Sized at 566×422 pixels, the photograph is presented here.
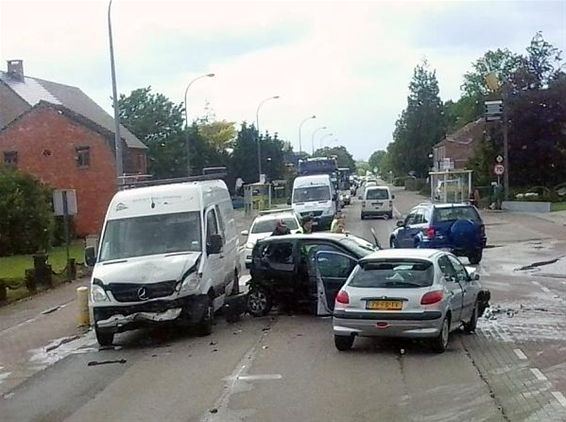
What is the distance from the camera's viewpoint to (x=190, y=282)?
1652 cm

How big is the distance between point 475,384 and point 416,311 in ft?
7.31

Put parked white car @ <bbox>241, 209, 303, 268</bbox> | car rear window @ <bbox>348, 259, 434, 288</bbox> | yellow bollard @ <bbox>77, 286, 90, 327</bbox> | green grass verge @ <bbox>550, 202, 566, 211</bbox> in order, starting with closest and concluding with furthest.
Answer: car rear window @ <bbox>348, 259, 434, 288</bbox> < yellow bollard @ <bbox>77, 286, 90, 327</bbox> < parked white car @ <bbox>241, 209, 303, 268</bbox> < green grass verge @ <bbox>550, 202, 566, 211</bbox>

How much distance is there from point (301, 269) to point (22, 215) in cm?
2966

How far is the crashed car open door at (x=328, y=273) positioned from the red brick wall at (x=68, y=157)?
1662 inches

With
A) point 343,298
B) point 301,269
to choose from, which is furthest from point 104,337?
point 343,298

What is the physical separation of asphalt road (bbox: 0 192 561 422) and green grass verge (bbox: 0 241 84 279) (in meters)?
17.1

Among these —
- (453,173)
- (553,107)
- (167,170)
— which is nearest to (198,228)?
(453,173)

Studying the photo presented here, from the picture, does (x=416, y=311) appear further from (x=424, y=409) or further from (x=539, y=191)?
(x=539, y=191)

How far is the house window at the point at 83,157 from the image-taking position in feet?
195

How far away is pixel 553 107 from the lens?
6612 cm

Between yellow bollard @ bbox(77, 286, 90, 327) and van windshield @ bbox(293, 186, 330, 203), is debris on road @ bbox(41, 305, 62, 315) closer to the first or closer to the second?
yellow bollard @ bbox(77, 286, 90, 327)

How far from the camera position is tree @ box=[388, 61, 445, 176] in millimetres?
127062

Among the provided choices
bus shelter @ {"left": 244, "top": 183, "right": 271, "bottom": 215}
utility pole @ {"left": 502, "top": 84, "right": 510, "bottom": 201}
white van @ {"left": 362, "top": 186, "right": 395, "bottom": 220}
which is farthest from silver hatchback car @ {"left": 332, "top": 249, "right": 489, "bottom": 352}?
utility pole @ {"left": 502, "top": 84, "right": 510, "bottom": 201}

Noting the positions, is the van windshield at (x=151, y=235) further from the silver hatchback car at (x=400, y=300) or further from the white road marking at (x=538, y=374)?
the white road marking at (x=538, y=374)
